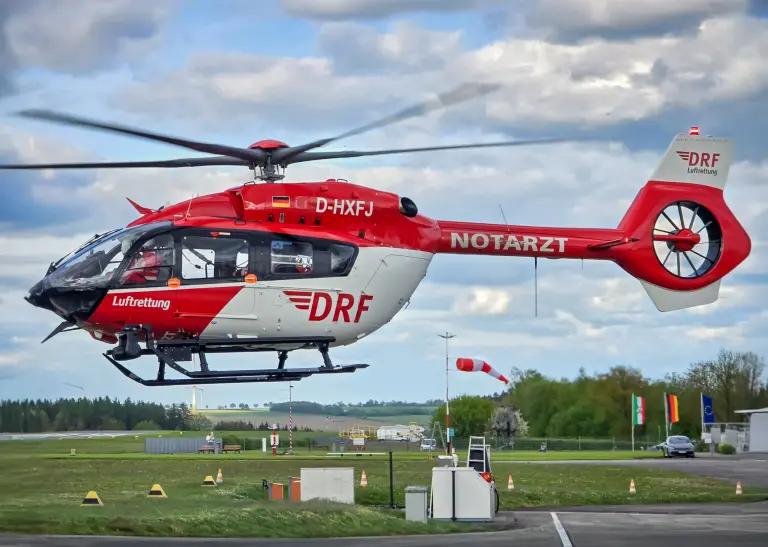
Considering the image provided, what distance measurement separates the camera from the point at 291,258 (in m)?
24.8

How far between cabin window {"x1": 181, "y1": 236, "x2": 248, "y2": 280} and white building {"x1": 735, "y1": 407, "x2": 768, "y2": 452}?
188 feet

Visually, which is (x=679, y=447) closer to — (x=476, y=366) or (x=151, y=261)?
(x=476, y=366)

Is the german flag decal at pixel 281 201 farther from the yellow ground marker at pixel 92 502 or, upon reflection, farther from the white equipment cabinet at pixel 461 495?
the yellow ground marker at pixel 92 502

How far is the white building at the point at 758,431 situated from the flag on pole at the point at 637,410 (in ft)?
25.0

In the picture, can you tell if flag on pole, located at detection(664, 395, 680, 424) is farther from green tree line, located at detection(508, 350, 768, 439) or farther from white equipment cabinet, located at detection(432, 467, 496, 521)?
white equipment cabinet, located at detection(432, 467, 496, 521)

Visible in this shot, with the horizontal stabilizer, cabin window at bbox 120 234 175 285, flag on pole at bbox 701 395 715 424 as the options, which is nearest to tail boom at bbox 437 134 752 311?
the horizontal stabilizer

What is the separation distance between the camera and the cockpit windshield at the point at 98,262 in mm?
23656

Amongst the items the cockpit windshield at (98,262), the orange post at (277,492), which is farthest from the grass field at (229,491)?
the cockpit windshield at (98,262)

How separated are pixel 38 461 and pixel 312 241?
29659 millimetres

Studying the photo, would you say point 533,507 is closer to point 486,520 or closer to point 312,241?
point 486,520

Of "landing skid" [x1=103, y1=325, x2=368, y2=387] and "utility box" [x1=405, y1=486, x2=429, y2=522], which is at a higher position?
"landing skid" [x1=103, y1=325, x2=368, y2=387]

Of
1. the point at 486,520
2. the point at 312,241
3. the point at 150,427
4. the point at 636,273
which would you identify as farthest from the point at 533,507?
the point at 150,427

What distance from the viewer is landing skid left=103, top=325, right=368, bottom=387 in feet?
78.5

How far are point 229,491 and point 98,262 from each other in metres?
12.1
